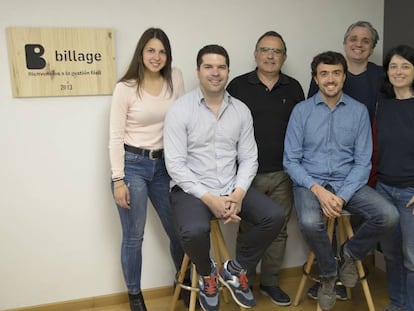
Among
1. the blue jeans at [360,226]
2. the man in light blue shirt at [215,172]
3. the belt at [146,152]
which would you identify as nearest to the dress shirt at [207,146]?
the man in light blue shirt at [215,172]

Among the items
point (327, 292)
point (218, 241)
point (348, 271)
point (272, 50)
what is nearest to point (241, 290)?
point (218, 241)

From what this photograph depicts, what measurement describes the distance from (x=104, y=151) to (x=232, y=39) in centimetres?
102

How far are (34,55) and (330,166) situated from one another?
1.69 meters

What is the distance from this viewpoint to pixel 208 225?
1.97 m

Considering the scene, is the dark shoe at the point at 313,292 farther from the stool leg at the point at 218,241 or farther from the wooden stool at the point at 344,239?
the stool leg at the point at 218,241

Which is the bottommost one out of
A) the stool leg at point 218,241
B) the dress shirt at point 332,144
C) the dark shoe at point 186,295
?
the dark shoe at point 186,295

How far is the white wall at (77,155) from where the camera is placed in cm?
231

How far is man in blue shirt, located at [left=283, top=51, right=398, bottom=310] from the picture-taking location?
2.18 metres

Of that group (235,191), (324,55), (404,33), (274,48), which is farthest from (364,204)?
(404,33)

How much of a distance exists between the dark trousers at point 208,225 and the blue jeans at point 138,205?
15 centimetres

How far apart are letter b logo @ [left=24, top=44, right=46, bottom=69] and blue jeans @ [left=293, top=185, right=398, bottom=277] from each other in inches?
62.2

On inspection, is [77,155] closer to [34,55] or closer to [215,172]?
[34,55]

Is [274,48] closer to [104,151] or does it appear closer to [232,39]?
[232,39]

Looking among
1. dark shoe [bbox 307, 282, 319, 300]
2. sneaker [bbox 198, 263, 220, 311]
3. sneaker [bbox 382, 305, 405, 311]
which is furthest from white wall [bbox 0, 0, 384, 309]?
sneaker [bbox 382, 305, 405, 311]
